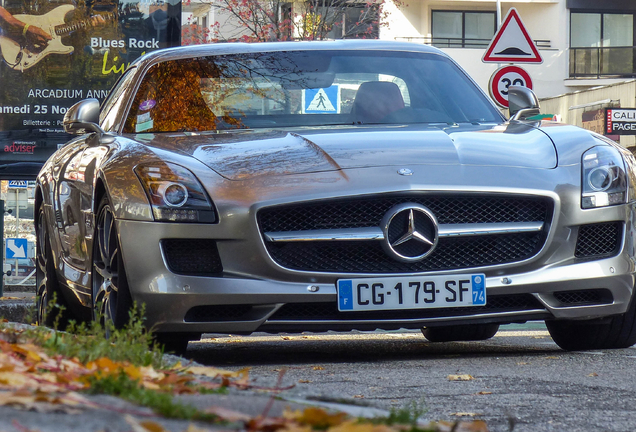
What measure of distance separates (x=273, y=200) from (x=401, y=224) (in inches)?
21.6

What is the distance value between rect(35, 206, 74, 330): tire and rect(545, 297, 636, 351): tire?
282 cm

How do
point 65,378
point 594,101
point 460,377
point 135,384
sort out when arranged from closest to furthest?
1. point 135,384
2. point 65,378
3. point 460,377
4. point 594,101

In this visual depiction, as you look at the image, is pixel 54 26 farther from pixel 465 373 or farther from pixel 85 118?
pixel 465 373

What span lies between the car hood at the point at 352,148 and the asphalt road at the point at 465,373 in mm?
863

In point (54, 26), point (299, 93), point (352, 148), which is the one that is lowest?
point (352, 148)

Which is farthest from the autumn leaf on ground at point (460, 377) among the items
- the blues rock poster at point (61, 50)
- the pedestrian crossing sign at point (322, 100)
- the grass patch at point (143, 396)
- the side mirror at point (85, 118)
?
the blues rock poster at point (61, 50)

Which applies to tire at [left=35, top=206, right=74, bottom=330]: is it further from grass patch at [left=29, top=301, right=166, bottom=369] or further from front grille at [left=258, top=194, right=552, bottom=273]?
grass patch at [left=29, top=301, right=166, bottom=369]

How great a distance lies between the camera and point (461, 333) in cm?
707

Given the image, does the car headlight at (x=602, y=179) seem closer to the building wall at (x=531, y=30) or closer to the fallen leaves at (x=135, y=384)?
the fallen leaves at (x=135, y=384)

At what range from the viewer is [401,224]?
5.00 m

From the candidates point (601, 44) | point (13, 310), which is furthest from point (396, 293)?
point (601, 44)

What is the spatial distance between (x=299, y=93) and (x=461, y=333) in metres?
1.81

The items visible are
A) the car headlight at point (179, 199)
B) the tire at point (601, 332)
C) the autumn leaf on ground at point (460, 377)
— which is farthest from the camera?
the tire at point (601, 332)

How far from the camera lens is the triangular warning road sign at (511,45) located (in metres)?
12.7
